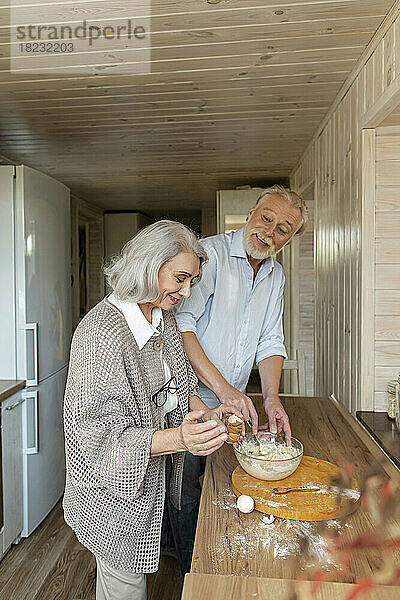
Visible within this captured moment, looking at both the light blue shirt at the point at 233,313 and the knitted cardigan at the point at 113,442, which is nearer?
the knitted cardigan at the point at 113,442

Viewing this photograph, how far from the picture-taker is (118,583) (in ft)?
5.43

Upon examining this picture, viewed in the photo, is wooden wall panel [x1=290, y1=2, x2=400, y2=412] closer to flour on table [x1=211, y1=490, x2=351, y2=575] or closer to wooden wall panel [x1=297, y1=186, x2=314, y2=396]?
flour on table [x1=211, y1=490, x2=351, y2=575]

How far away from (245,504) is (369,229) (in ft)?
4.24

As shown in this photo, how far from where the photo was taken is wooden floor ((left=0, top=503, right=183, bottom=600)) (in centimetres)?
264

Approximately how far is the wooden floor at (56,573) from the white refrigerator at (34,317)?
172 mm

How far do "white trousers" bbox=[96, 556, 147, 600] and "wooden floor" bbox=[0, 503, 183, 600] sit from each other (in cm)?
107

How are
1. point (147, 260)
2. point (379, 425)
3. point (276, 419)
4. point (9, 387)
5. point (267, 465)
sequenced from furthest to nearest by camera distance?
point (9, 387) < point (379, 425) < point (276, 419) < point (147, 260) < point (267, 465)

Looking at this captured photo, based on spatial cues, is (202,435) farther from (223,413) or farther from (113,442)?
(223,413)

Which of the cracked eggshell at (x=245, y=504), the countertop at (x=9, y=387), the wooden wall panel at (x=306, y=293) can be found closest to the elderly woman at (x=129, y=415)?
the cracked eggshell at (x=245, y=504)

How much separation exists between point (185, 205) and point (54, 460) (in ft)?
14.6

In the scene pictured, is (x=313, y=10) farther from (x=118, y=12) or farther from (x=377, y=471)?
(x=377, y=471)

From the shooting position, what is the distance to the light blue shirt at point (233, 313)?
232cm

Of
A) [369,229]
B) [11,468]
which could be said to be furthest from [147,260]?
[11,468]

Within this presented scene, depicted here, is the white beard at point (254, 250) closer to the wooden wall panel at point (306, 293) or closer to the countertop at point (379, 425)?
the countertop at point (379, 425)
